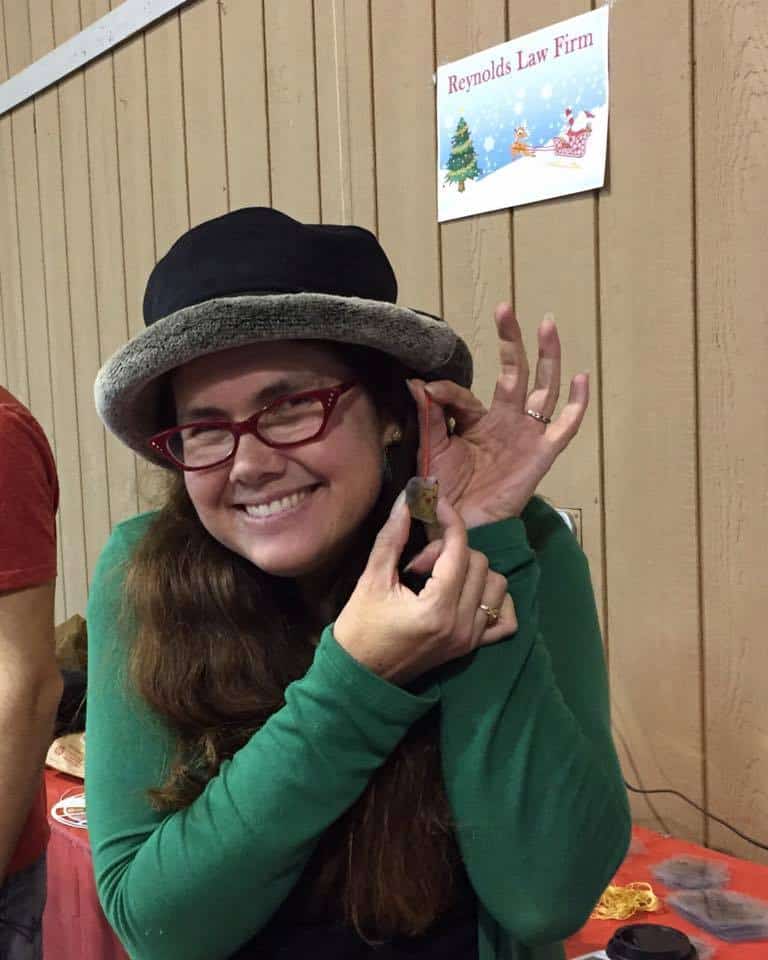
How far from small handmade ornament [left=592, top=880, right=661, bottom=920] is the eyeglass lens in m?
0.79

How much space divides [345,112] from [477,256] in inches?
20.6

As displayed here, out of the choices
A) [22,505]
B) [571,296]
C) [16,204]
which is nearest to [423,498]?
[22,505]

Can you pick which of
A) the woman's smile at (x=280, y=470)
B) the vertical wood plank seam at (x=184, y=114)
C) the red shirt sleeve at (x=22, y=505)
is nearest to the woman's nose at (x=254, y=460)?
the woman's smile at (x=280, y=470)

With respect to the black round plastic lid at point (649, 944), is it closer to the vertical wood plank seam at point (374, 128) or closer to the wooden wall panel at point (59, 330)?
the vertical wood plank seam at point (374, 128)

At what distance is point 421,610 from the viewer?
2.68 feet

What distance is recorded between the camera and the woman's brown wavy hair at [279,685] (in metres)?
0.87

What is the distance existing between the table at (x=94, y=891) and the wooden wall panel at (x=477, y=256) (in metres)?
0.88

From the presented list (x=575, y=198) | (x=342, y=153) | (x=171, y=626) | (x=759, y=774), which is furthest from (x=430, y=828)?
(x=342, y=153)

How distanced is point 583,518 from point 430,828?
871mm

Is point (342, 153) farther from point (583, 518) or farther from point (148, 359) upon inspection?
point (148, 359)

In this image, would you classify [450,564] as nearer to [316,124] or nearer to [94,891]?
[94,891]

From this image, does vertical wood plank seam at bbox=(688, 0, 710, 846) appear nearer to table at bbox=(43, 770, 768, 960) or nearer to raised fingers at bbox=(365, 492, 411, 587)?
table at bbox=(43, 770, 768, 960)

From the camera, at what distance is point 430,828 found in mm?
877

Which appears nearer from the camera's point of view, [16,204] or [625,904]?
[625,904]
